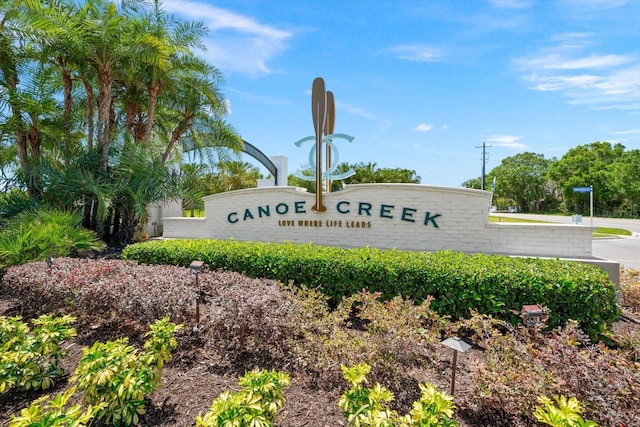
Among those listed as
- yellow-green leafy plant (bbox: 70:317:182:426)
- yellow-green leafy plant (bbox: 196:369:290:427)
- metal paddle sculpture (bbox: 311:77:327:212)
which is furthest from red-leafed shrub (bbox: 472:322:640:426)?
metal paddle sculpture (bbox: 311:77:327:212)

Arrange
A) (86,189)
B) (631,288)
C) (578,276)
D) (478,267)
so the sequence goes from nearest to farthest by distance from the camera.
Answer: (578,276) < (478,267) < (631,288) < (86,189)

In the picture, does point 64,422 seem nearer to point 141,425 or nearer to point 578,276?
point 141,425

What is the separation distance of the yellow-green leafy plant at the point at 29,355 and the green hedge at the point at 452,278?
301 cm

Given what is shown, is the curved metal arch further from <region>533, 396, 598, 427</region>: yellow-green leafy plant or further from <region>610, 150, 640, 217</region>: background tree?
<region>610, 150, 640, 217</region>: background tree

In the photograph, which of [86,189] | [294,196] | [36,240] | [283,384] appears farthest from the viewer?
[86,189]

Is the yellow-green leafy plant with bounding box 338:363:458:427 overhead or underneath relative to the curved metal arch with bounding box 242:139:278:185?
underneath

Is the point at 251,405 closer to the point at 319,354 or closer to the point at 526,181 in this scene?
the point at 319,354

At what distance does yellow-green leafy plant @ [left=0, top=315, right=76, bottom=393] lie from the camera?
123 inches

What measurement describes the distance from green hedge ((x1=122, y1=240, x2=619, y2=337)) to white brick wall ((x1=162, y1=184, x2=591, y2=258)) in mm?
1893

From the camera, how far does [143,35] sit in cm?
1005

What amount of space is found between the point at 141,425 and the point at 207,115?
12.6 metres

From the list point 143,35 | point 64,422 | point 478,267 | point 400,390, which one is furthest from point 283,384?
point 143,35

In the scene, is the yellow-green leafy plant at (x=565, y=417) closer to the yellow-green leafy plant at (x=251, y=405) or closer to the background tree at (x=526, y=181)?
the yellow-green leafy plant at (x=251, y=405)

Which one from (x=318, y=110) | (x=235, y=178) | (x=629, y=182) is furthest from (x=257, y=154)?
(x=629, y=182)
